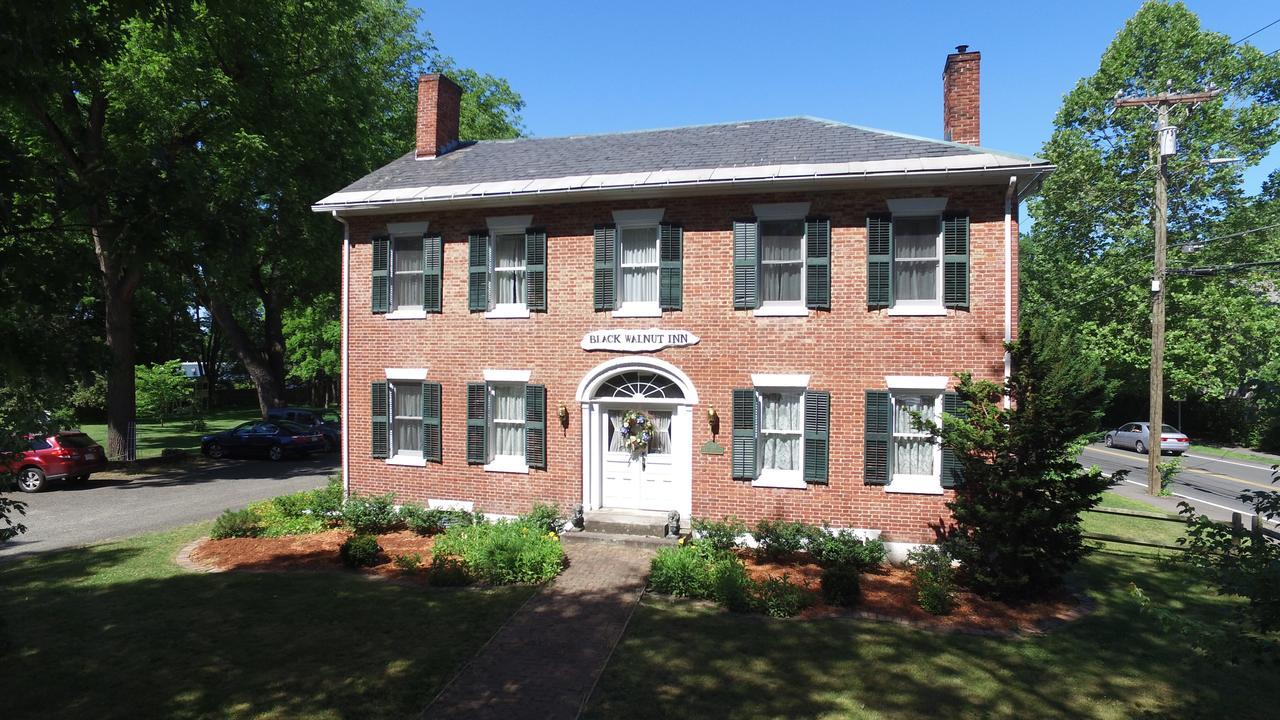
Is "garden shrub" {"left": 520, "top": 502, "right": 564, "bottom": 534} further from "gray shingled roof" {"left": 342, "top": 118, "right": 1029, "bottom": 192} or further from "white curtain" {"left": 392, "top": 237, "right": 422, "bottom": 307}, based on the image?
"gray shingled roof" {"left": 342, "top": 118, "right": 1029, "bottom": 192}

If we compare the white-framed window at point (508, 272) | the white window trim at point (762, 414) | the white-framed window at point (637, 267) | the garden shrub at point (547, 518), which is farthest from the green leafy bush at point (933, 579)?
the white-framed window at point (508, 272)

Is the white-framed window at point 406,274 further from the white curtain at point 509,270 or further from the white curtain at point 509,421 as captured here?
the white curtain at point 509,421

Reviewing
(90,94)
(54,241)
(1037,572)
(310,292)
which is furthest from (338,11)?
(1037,572)

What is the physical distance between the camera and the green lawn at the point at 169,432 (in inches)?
1113

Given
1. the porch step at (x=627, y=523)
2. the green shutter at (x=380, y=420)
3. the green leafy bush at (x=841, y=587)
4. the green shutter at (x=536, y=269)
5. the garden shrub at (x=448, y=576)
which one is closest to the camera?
the green leafy bush at (x=841, y=587)

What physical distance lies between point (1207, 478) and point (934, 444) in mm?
18464

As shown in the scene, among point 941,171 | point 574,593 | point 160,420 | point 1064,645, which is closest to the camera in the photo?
point 1064,645

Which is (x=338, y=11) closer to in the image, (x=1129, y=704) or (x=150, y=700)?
(x=150, y=700)

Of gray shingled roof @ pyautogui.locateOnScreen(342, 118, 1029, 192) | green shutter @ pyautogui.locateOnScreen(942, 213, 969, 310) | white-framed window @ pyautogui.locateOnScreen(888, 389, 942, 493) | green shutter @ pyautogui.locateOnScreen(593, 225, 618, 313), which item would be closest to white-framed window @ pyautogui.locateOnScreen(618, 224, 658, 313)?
green shutter @ pyautogui.locateOnScreen(593, 225, 618, 313)

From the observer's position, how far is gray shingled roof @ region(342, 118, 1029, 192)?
11.9m

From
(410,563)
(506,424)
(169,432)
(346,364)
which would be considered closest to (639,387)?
(506,424)

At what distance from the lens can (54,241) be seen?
698cm

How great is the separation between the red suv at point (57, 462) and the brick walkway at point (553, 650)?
16.6 metres

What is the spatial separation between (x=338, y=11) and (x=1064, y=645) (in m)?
24.7
